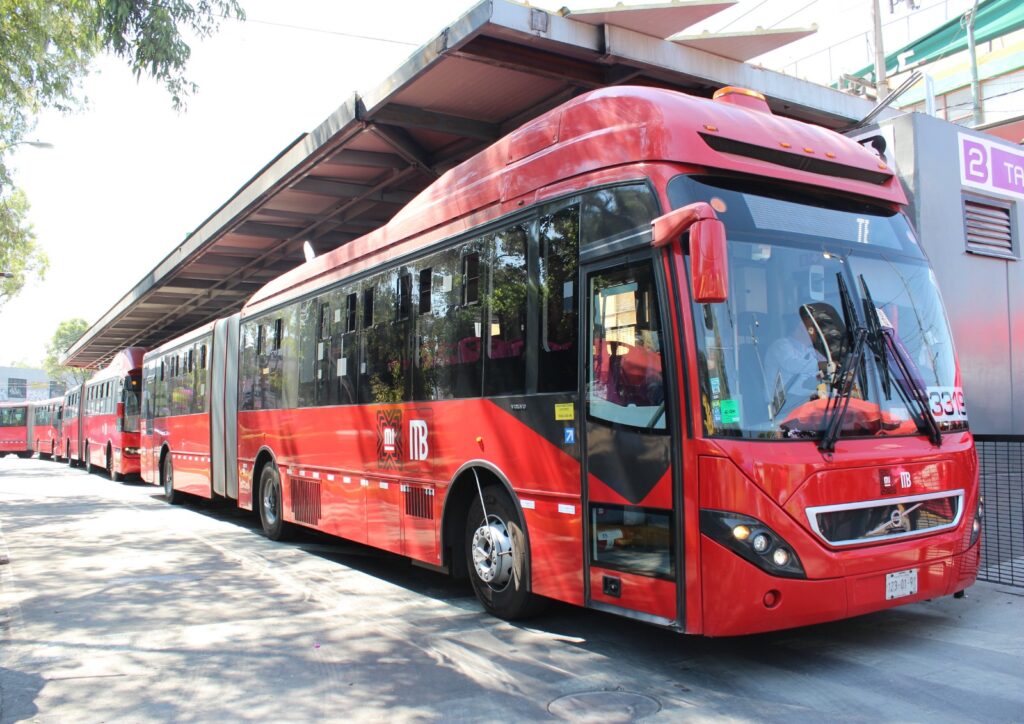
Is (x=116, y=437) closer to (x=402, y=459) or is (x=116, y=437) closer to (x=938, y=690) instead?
(x=402, y=459)

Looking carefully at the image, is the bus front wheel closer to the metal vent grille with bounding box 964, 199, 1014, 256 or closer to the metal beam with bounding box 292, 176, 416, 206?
the metal beam with bounding box 292, 176, 416, 206

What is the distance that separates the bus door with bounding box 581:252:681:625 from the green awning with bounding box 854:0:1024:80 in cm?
2717

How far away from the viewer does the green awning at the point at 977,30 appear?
2836 cm

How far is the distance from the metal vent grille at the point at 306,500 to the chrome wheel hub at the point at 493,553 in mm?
3805

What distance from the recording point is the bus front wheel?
1138cm

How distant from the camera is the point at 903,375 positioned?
537 cm

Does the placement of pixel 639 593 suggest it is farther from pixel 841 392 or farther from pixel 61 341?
pixel 61 341

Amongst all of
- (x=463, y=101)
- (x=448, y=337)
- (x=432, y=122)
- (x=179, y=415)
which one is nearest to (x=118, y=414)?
(x=179, y=415)

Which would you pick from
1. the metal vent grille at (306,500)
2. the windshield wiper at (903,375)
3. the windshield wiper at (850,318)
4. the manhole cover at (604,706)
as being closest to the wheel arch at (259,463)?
the metal vent grille at (306,500)

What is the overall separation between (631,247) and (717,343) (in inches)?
33.8

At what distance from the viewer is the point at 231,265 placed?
22.4 m

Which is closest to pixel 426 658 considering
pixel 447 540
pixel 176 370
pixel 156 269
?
pixel 447 540

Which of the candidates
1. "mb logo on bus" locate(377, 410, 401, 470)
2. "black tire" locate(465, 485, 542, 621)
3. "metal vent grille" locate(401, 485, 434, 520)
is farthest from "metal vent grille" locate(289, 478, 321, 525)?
"black tire" locate(465, 485, 542, 621)

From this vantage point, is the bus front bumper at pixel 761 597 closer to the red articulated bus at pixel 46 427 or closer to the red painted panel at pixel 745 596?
the red painted panel at pixel 745 596
